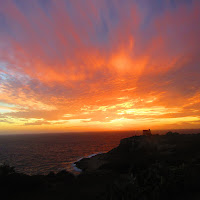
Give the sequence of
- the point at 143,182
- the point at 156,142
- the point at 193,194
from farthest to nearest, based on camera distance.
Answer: the point at 156,142
the point at 143,182
the point at 193,194

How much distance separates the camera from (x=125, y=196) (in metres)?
12.5

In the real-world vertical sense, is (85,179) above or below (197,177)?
below

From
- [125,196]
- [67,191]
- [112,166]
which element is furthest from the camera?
[112,166]

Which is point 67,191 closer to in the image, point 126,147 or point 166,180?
point 166,180

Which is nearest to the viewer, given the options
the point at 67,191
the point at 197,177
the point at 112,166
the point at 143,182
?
the point at 197,177

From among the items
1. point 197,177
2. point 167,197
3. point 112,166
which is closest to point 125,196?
point 167,197

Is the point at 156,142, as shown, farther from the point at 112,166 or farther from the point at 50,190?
the point at 50,190

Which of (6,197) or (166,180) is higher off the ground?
(166,180)

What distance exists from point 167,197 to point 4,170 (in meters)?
29.4

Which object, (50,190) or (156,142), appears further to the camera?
(156,142)

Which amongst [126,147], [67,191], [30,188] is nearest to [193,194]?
[67,191]

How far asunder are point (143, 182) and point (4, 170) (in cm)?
2672

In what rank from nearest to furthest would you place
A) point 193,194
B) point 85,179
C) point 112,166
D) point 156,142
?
point 193,194
point 85,179
point 112,166
point 156,142

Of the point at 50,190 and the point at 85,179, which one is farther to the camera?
the point at 85,179
